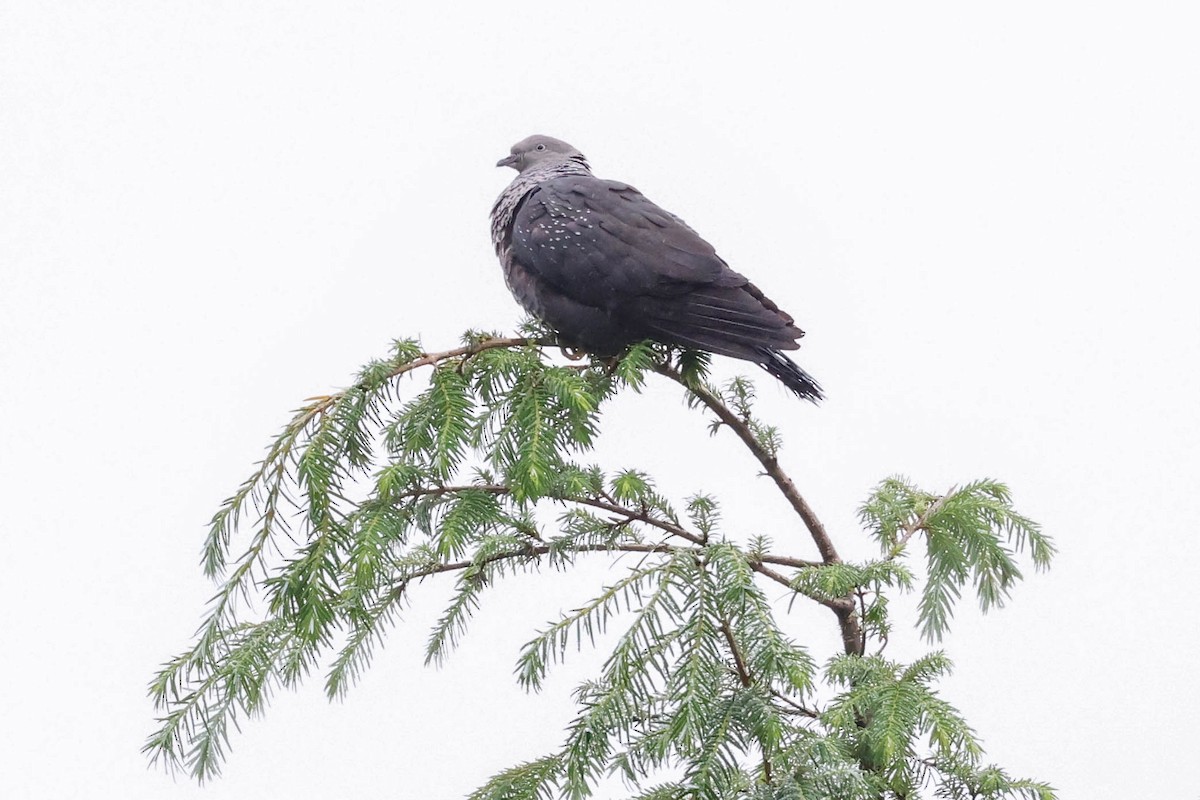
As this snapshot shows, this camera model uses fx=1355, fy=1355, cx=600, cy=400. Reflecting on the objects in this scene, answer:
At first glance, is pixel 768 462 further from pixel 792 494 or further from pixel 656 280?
pixel 656 280

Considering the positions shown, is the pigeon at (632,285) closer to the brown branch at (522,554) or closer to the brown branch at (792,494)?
the brown branch at (792,494)

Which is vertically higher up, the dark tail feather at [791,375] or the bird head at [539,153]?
the bird head at [539,153]

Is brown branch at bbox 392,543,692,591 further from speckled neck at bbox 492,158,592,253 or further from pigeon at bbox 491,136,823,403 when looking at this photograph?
speckled neck at bbox 492,158,592,253

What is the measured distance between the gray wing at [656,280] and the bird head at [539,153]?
32 cm

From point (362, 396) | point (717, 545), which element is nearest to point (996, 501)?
point (717, 545)

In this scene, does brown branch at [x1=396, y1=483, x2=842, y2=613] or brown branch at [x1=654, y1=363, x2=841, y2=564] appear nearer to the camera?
brown branch at [x1=396, y1=483, x2=842, y2=613]

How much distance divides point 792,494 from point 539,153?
69cm

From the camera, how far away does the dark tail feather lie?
1.62 metres

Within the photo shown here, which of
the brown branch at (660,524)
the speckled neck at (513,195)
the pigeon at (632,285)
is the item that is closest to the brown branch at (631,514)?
the brown branch at (660,524)

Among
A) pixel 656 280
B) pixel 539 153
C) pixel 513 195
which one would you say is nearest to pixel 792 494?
pixel 656 280

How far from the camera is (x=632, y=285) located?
5.32 ft

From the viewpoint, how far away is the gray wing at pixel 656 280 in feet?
A: 5.28

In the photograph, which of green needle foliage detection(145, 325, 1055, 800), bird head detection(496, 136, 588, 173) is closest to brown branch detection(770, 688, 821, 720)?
green needle foliage detection(145, 325, 1055, 800)

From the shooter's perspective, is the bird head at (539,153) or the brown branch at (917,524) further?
the bird head at (539,153)
